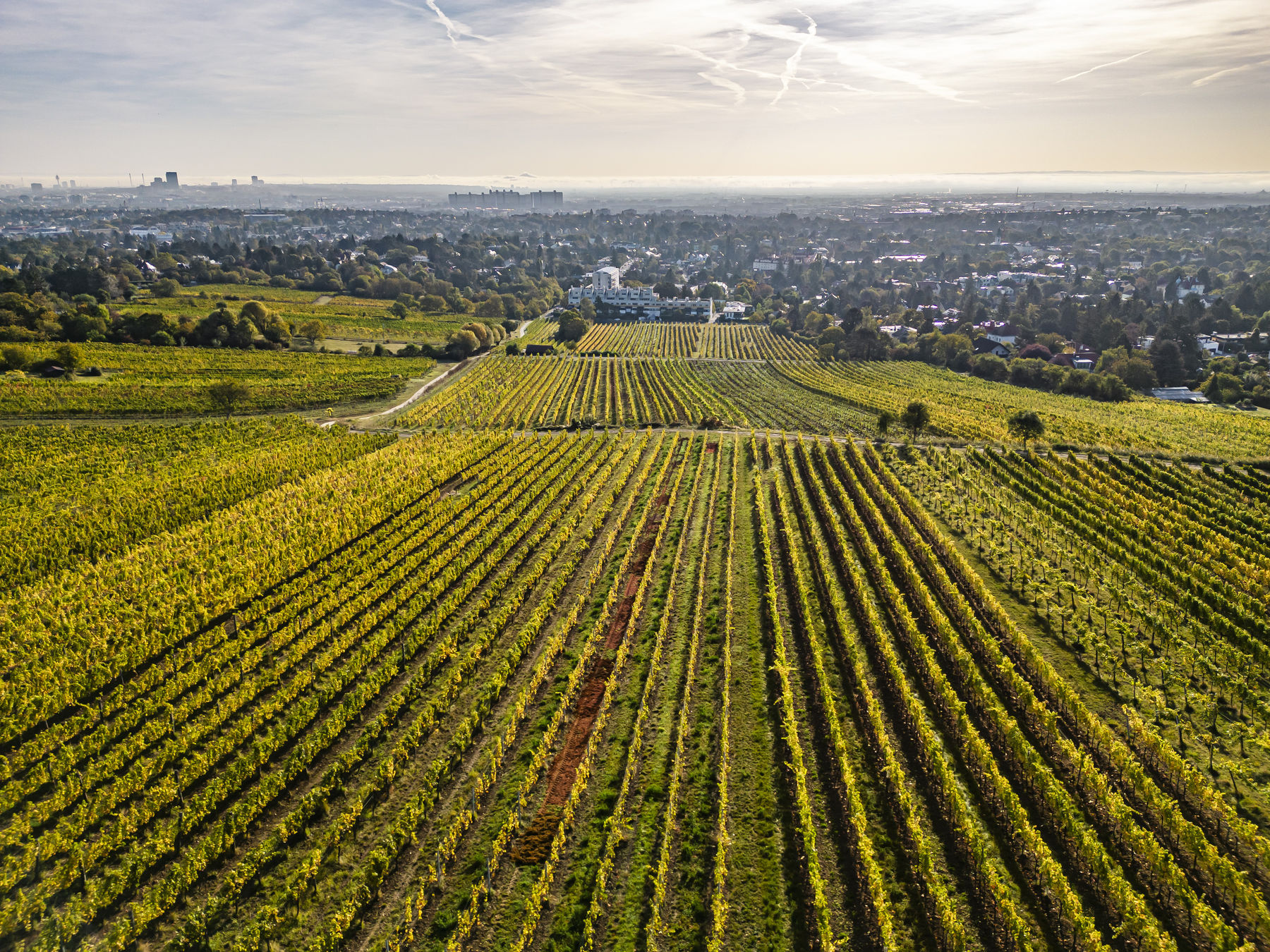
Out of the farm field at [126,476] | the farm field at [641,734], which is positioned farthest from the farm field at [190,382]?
the farm field at [641,734]

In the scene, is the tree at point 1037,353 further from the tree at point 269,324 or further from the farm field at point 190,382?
the tree at point 269,324

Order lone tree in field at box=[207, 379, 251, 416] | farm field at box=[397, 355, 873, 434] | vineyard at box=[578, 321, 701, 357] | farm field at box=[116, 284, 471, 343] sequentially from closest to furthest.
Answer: lone tree in field at box=[207, 379, 251, 416] < farm field at box=[397, 355, 873, 434] < farm field at box=[116, 284, 471, 343] < vineyard at box=[578, 321, 701, 357]

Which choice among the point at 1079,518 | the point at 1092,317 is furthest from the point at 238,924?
the point at 1092,317

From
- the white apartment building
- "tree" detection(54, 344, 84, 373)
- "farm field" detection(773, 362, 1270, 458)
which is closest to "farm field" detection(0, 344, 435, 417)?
"tree" detection(54, 344, 84, 373)

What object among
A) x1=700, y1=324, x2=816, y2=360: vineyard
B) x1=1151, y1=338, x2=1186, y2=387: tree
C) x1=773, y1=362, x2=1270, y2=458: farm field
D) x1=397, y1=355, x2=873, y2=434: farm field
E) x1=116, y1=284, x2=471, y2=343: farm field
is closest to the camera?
x1=773, y1=362, x2=1270, y2=458: farm field

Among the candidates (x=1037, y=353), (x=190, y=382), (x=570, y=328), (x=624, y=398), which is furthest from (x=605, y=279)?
(x=190, y=382)

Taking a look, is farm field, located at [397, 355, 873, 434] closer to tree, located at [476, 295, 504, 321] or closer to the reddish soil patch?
the reddish soil patch

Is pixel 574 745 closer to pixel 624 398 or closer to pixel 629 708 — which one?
pixel 629 708
